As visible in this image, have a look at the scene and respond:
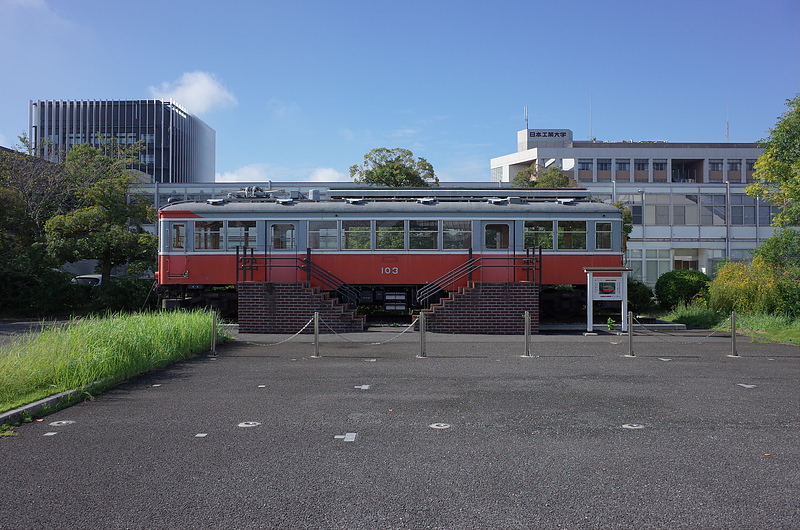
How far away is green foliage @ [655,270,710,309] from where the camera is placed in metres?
23.1

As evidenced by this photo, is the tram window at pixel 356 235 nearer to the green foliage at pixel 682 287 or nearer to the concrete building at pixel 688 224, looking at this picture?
the green foliage at pixel 682 287

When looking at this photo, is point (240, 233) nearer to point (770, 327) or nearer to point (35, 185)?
point (35, 185)

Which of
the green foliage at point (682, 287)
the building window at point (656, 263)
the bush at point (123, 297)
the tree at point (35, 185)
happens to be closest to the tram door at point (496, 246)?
the green foliage at point (682, 287)

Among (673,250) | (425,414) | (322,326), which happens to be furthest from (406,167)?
(425,414)

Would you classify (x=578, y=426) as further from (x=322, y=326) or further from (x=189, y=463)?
(x=322, y=326)

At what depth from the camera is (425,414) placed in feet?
24.9

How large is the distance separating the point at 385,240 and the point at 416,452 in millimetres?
13923

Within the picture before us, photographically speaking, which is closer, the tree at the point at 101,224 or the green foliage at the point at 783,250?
the green foliage at the point at 783,250

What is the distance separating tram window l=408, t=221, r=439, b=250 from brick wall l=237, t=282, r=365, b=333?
11.8ft

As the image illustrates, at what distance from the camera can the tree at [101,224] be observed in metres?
23.7

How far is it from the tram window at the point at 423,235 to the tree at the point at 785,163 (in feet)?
35.0

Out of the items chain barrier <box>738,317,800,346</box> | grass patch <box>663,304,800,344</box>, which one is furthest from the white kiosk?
chain barrier <box>738,317,800,346</box>

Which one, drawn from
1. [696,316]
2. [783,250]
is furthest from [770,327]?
[783,250]

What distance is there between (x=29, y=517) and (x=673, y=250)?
1639 inches
